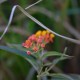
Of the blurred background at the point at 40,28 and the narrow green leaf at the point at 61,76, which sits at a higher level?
the narrow green leaf at the point at 61,76

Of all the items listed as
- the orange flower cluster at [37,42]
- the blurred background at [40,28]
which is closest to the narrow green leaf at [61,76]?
the orange flower cluster at [37,42]

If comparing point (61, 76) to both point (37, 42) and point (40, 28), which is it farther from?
point (40, 28)

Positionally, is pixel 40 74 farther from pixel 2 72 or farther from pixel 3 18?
pixel 3 18

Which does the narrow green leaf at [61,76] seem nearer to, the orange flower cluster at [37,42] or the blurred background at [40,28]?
the orange flower cluster at [37,42]

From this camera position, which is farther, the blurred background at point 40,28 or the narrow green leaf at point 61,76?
the blurred background at point 40,28

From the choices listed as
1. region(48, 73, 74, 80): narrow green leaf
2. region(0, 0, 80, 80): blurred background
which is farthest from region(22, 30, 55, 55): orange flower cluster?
region(0, 0, 80, 80): blurred background

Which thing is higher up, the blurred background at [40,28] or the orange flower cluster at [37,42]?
the orange flower cluster at [37,42]

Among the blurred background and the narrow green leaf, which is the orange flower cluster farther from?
the blurred background

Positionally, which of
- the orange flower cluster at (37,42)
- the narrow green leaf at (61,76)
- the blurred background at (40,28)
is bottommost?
the blurred background at (40,28)
